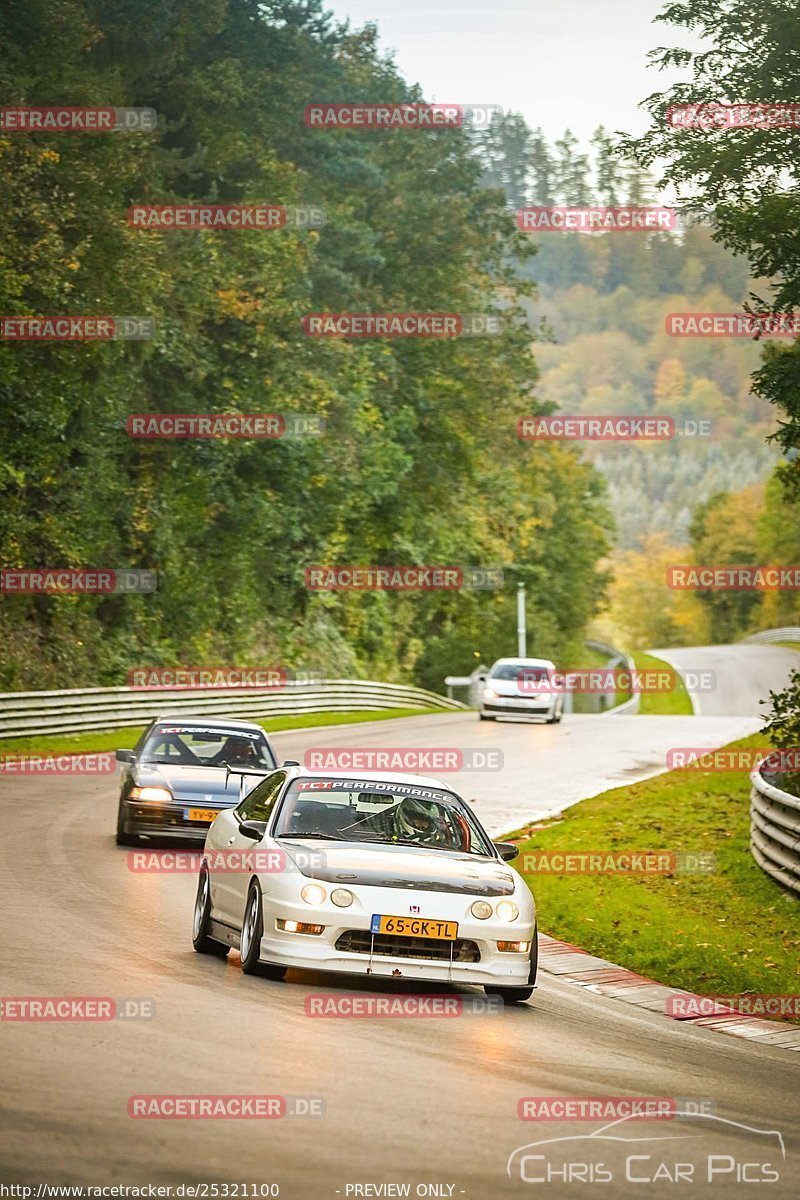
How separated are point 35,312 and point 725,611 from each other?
124 metres

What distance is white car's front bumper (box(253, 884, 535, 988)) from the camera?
10.5 metres

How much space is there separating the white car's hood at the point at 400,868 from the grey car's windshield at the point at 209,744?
7988 mm

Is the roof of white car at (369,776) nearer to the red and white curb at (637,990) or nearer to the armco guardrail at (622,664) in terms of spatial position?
the red and white curb at (637,990)

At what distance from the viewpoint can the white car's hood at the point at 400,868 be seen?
35.1 ft

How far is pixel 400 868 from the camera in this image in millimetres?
10836

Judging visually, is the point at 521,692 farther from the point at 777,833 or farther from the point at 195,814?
the point at 777,833

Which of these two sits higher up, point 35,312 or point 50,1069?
point 35,312

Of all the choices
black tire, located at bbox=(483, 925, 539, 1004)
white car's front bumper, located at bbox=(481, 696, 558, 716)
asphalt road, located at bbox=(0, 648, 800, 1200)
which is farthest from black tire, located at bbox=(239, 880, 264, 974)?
white car's front bumper, located at bbox=(481, 696, 558, 716)

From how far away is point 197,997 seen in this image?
985 centimetres

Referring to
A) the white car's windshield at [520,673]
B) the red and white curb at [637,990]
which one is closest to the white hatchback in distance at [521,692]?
the white car's windshield at [520,673]

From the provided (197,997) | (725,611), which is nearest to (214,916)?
(197,997)

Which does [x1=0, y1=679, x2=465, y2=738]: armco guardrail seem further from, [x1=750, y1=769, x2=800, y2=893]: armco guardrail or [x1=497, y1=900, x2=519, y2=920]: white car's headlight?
[x1=497, y1=900, x2=519, y2=920]: white car's headlight

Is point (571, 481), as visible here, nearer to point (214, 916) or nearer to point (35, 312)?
point (35, 312)

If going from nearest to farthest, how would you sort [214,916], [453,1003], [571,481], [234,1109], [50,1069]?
[234,1109] → [50,1069] → [453,1003] → [214,916] → [571,481]
